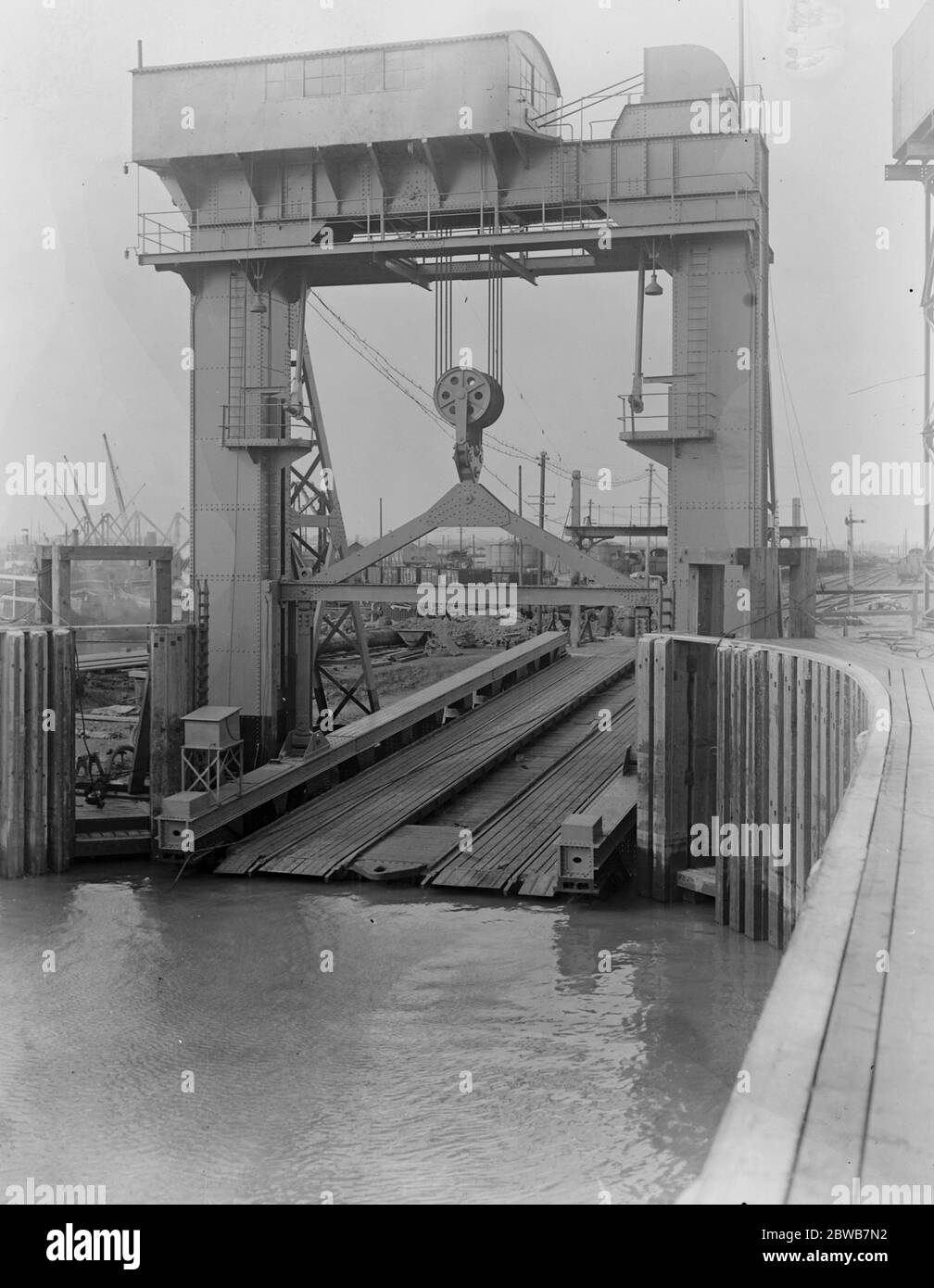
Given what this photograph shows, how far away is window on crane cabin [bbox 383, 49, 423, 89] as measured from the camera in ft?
80.2

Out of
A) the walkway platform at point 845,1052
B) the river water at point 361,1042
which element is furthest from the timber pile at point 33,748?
the walkway platform at point 845,1052

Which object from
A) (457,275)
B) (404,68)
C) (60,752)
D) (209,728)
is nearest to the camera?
(60,752)

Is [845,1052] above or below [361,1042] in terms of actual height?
above

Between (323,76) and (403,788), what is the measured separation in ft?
46.1

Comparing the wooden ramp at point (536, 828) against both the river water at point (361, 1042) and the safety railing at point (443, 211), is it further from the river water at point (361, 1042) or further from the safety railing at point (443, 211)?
the safety railing at point (443, 211)

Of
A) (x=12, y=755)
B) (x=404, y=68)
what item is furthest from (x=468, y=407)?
(x=12, y=755)

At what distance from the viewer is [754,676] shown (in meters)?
17.4

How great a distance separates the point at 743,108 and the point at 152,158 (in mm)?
11825

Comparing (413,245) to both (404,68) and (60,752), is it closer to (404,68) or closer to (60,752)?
(404,68)

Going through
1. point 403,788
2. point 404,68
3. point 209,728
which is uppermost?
point 404,68

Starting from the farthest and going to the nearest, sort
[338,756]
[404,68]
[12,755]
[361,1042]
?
[338,756] → [404,68] → [12,755] → [361,1042]

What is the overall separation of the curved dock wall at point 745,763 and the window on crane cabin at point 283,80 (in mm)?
13705

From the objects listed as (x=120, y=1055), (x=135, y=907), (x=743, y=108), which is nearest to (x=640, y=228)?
(x=743, y=108)

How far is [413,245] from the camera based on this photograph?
25.3 m
